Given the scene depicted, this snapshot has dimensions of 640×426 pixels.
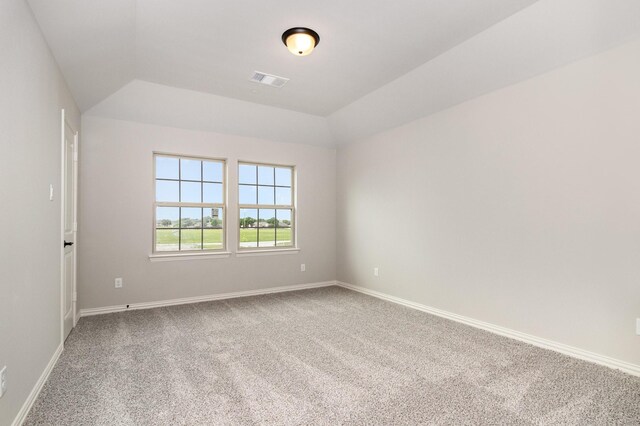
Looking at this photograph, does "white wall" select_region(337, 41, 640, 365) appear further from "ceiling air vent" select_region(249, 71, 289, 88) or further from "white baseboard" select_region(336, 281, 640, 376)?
"ceiling air vent" select_region(249, 71, 289, 88)

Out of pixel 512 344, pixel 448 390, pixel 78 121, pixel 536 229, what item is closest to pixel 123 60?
pixel 78 121

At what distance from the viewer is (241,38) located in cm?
298

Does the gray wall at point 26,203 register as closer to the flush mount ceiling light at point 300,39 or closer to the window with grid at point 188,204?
the flush mount ceiling light at point 300,39

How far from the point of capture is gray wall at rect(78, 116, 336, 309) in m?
4.04

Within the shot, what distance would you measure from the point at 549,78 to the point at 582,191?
3.36 feet

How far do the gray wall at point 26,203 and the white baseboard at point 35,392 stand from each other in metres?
0.04

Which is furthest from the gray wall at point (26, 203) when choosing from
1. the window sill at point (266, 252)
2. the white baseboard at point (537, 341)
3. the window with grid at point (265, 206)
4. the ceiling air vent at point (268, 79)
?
the white baseboard at point (537, 341)

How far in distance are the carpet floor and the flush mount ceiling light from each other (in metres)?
2.57

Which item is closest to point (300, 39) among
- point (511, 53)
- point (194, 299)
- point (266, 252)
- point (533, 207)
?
point (511, 53)

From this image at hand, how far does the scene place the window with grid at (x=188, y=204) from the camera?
4582mm

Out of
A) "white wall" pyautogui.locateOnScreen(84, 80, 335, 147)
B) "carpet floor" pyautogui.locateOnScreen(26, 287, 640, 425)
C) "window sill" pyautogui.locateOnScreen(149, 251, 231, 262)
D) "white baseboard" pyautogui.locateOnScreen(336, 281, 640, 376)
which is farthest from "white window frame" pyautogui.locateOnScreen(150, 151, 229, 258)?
"white baseboard" pyautogui.locateOnScreen(336, 281, 640, 376)

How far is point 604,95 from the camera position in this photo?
266 cm

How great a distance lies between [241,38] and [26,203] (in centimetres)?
204

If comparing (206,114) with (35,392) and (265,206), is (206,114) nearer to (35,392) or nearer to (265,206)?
(265,206)
